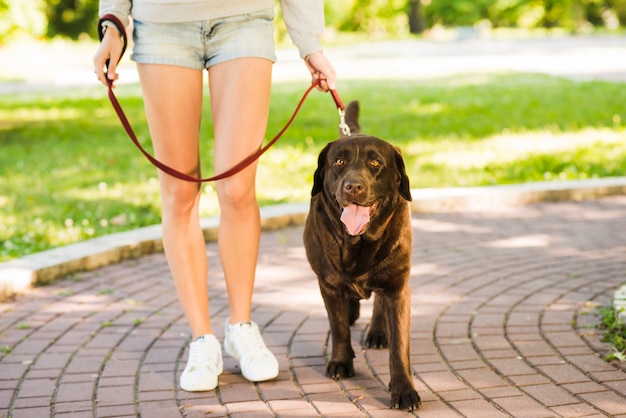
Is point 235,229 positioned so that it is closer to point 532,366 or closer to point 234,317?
point 234,317

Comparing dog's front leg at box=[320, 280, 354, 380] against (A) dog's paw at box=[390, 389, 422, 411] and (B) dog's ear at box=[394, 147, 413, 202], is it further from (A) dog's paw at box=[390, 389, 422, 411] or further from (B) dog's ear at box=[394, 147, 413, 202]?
(B) dog's ear at box=[394, 147, 413, 202]

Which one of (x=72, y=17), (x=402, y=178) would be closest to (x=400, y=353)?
(x=402, y=178)

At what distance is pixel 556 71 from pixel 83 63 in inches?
619

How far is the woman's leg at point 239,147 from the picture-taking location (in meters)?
3.90

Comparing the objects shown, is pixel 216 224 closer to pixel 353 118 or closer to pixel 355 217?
pixel 353 118

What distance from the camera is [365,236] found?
12.5 ft

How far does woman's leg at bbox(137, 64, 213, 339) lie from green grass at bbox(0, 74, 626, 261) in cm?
273

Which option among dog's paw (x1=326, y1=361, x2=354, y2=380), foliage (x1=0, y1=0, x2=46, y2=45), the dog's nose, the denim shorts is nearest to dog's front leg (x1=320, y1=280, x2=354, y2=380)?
dog's paw (x1=326, y1=361, x2=354, y2=380)

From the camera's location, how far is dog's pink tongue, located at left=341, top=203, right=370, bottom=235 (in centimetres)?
365

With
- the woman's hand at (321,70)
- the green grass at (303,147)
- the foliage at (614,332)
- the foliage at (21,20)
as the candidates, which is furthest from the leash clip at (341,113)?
the foliage at (21,20)

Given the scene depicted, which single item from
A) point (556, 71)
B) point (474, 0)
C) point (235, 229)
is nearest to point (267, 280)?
point (235, 229)

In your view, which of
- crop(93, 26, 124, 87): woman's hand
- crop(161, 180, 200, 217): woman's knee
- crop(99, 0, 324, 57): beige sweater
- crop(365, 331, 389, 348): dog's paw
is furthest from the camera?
crop(365, 331, 389, 348): dog's paw

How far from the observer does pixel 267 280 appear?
5.96 m

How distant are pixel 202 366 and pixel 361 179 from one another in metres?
1.15
